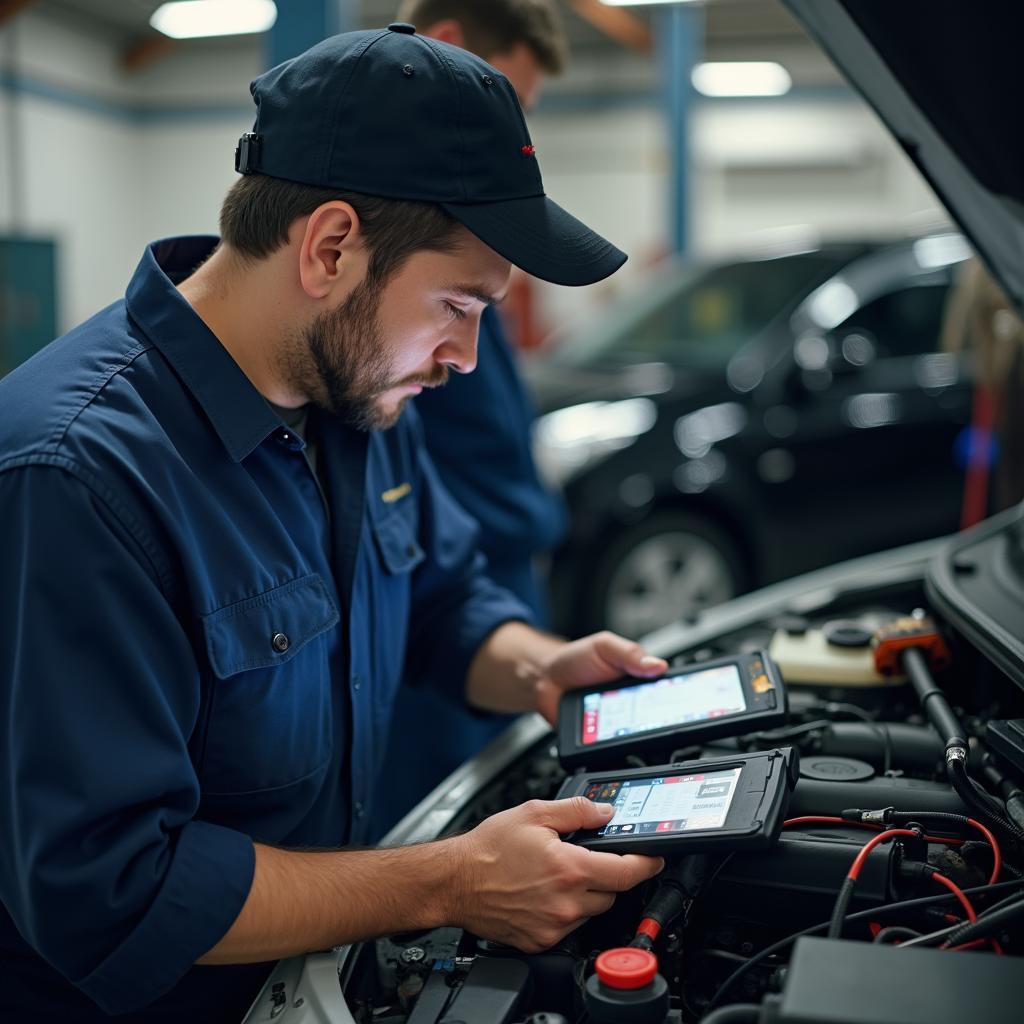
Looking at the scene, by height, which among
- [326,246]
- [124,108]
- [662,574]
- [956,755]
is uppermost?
[124,108]

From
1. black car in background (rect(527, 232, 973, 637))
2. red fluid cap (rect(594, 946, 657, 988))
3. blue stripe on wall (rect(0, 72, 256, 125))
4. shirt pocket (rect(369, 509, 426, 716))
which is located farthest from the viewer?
blue stripe on wall (rect(0, 72, 256, 125))

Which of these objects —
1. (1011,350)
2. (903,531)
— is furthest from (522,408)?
(903,531)

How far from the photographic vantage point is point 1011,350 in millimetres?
2854

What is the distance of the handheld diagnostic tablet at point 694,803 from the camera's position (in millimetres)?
1093

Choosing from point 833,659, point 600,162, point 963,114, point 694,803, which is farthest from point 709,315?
point 600,162

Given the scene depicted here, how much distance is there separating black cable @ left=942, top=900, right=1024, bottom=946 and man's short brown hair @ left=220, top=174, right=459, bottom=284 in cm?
84

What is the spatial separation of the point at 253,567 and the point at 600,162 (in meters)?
12.5

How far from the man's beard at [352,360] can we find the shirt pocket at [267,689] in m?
0.22

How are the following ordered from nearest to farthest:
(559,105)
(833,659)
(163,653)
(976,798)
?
(163,653)
(976,798)
(833,659)
(559,105)

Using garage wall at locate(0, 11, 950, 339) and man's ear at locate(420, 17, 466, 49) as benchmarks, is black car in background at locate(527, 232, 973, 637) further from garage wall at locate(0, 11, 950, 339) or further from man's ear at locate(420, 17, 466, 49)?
garage wall at locate(0, 11, 950, 339)

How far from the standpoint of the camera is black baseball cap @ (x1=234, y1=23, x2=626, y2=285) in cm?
120

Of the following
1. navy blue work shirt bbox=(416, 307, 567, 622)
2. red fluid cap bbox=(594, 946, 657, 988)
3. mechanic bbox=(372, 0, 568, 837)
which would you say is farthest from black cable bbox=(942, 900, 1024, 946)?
navy blue work shirt bbox=(416, 307, 567, 622)

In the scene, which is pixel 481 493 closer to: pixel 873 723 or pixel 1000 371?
pixel 873 723

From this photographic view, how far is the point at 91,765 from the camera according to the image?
39.6 inches
